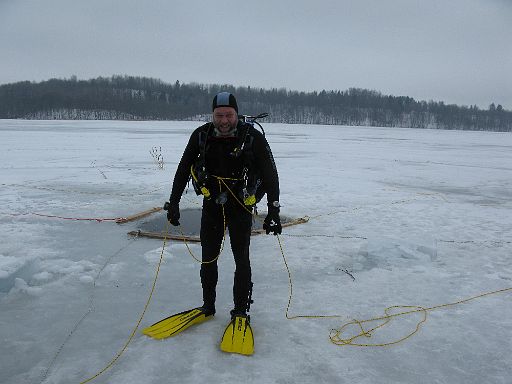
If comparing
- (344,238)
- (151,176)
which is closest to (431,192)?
(344,238)

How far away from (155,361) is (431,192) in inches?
335

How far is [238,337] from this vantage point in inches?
120

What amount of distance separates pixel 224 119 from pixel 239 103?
11367 cm

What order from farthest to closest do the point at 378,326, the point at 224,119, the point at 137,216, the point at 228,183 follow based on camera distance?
the point at 137,216, the point at 378,326, the point at 228,183, the point at 224,119

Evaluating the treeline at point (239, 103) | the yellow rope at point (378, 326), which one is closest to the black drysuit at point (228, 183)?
the yellow rope at point (378, 326)

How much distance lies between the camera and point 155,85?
135m

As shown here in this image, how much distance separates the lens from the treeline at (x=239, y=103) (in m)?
106

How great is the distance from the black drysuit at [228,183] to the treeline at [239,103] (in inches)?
3970

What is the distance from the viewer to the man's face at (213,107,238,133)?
9.89ft

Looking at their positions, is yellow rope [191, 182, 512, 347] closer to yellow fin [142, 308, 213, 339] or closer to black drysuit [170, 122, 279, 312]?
black drysuit [170, 122, 279, 312]

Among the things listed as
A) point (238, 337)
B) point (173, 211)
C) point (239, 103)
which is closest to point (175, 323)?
point (238, 337)

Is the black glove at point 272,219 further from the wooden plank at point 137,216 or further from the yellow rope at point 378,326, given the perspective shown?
the wooden plank at point 137,216

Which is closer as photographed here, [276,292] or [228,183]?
[228,183]

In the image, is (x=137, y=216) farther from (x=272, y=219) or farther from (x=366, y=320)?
(x=366, y=320)
